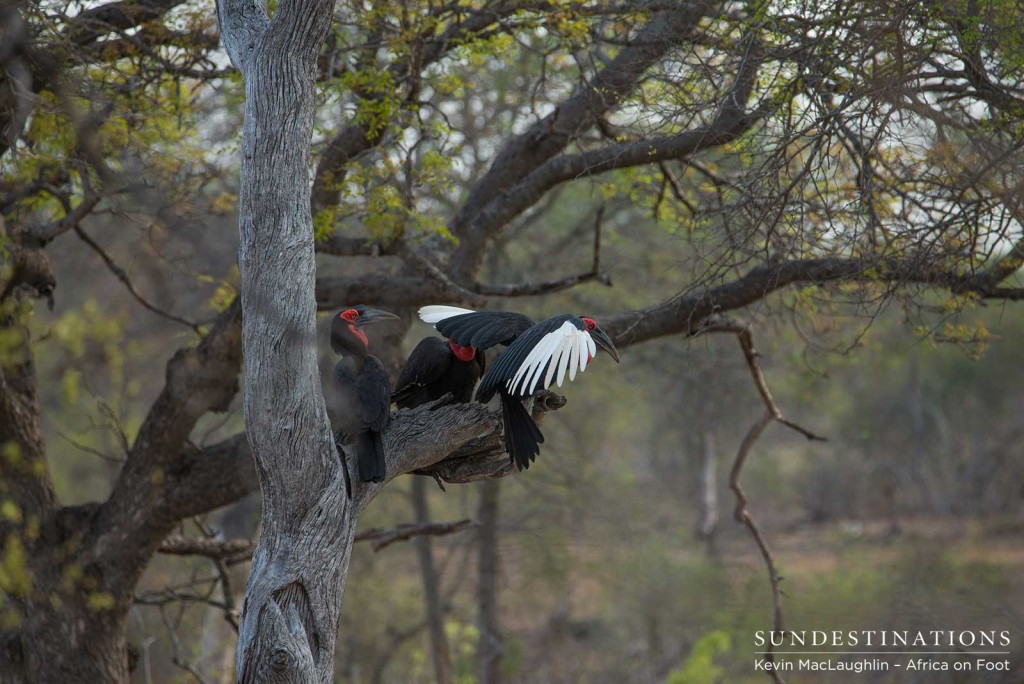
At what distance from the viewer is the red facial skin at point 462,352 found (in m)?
4.46

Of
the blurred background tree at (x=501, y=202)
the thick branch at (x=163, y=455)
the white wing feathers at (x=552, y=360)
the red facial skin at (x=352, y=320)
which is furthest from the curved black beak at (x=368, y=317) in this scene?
the thick branch at (x=163, y=455)

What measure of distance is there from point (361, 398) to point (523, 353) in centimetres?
72

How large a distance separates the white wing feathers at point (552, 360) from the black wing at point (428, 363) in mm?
705

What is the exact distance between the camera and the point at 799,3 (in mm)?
5090

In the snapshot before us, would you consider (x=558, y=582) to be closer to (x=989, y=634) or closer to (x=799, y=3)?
(x=989, y=634)

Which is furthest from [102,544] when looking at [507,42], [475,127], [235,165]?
[475,127]

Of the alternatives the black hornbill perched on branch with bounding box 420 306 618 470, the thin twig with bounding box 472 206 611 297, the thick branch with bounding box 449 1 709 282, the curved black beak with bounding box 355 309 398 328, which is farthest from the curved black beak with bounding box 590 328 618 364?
the thick branch with bounding box 449 1 709 282

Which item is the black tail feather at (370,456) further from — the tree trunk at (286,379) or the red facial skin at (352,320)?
the red facial skin at (352,320)

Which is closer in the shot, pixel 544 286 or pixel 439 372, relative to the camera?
pixel 439 372

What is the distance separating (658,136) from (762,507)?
16916 millimetres

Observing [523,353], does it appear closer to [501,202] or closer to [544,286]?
[544,286]

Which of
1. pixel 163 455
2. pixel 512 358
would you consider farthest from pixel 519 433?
pixel 163 455

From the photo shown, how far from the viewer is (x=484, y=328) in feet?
13.6

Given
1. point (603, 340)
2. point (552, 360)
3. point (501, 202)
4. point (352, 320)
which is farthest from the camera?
point (501, 202)
